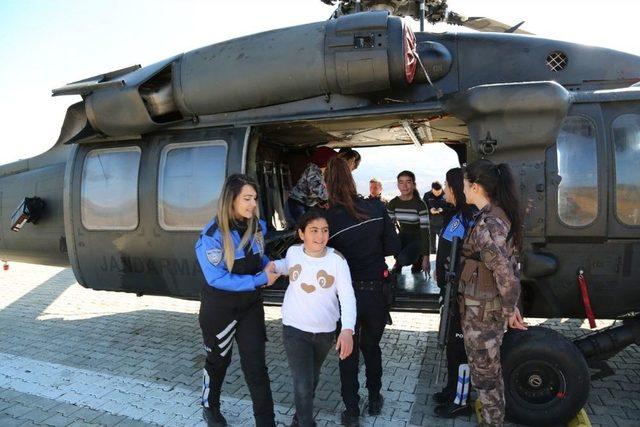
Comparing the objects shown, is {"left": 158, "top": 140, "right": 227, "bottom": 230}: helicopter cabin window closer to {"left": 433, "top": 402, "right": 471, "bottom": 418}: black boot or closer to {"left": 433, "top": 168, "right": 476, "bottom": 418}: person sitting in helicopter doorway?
{"left": 433, "top": 168, "right": 476, "bottom": 418}: person sitting in helicopter doorway

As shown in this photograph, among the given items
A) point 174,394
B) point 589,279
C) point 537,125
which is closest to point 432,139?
point 537,125

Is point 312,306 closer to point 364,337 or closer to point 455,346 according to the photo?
point 364,337

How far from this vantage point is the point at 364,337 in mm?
3338

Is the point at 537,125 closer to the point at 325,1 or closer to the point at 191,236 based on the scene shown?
the point at 191,236

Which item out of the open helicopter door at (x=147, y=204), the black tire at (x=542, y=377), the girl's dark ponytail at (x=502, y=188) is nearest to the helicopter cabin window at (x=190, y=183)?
the open helicopter door at (x=147, y=204)

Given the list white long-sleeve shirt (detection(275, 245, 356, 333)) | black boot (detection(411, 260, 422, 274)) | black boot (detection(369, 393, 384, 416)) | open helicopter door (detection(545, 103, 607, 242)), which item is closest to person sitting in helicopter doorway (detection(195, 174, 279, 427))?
white long-sleeve shirt (detection(275, 245, 356, 333))

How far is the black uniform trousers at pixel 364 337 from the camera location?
10.6 ft

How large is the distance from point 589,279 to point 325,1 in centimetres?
475

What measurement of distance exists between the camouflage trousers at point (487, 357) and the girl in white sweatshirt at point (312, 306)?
2.53 feet

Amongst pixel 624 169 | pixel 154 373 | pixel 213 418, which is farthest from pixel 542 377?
pixel 154 373

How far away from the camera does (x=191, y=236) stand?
4.62 meters

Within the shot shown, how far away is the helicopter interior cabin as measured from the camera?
4684mm

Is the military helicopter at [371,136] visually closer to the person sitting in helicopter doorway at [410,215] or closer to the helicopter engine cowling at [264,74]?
the helicopter engine cowling at [264,74]

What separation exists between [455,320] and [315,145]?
407 centimetres
